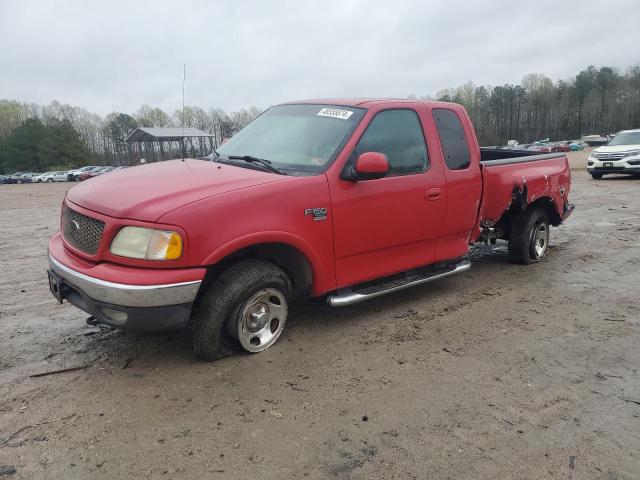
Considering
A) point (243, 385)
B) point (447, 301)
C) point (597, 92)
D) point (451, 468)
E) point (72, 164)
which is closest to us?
point (451, 468)

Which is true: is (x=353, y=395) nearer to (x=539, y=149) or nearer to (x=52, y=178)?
(x=539, y=149)

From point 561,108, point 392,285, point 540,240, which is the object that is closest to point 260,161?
point 392,285

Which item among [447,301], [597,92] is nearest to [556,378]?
[447,301]

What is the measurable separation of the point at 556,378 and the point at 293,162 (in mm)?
2591

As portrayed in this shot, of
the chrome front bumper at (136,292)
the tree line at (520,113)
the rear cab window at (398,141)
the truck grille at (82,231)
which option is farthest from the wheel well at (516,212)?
the tree line at (520,113)

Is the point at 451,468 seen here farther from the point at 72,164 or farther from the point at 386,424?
the point at 72,164

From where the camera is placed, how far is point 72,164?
73688 mm

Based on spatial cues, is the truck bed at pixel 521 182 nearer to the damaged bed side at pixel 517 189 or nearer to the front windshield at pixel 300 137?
the damaged bed side at pixel 517 189

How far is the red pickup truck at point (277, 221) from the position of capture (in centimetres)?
334

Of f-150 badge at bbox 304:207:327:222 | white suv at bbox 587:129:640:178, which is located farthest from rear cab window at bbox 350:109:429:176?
white suv at bbox 587:129:640:178

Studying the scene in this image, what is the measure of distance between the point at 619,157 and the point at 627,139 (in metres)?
1.04

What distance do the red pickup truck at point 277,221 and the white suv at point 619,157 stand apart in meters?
13.6

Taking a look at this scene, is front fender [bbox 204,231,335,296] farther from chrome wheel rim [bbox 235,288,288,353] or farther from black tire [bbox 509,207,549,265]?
black tire [bbox 509,207,549,265]

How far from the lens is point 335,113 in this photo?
Answer: 15.0 ft
